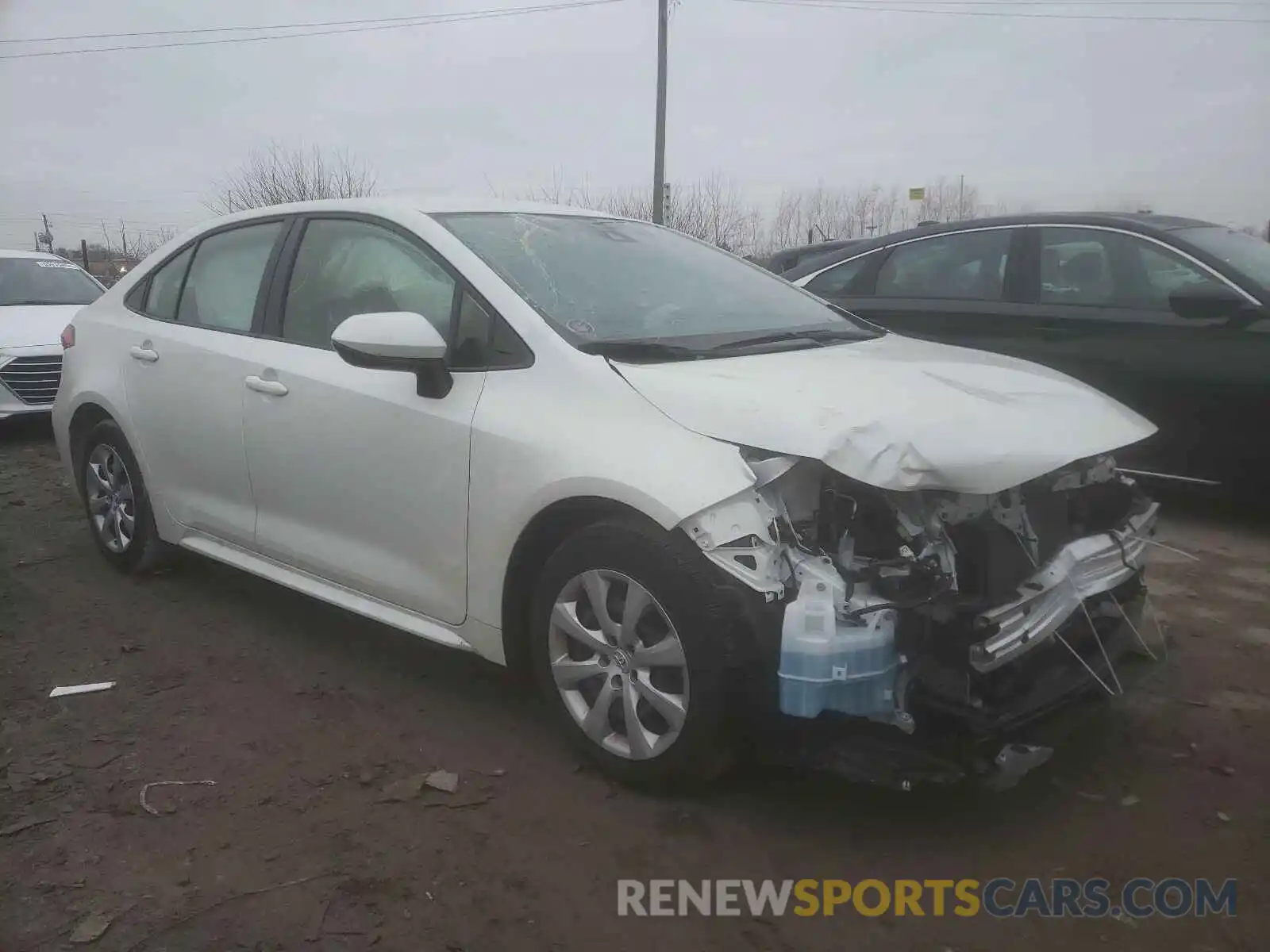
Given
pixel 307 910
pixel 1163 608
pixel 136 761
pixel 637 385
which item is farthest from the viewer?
pixel 1163 608

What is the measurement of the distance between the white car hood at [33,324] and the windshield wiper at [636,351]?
6.77 metres

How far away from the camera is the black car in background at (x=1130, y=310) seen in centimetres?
490

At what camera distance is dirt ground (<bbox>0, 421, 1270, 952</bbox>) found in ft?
7.54

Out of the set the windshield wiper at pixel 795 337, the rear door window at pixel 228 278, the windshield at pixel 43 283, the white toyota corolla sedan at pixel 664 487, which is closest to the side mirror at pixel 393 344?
the white toyota corolla sedan at pixel 664 487

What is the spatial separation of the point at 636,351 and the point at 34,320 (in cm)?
777

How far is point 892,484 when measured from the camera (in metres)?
2.36

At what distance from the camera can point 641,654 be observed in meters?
2.63

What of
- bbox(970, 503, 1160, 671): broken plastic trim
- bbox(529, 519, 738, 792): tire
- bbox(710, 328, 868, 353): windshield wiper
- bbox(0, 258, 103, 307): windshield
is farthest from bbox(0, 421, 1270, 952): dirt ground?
bbox(0, 258, 103, 307): windshield

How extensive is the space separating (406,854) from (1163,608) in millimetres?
3094

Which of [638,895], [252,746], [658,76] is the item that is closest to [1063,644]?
[638,895]

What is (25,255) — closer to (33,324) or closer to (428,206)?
(33,324)

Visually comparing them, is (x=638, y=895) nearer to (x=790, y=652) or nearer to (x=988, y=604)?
(x=790, y=652)

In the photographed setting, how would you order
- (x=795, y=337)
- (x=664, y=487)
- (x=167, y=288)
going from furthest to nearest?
(x=167, y=288), (x=795, y=337), (x=664, y=487)

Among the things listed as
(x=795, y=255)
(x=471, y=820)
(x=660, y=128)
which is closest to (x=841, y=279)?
(x=795, y=255)
